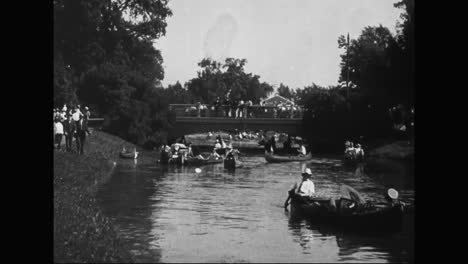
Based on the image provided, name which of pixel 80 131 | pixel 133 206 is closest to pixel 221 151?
pixel 80 131

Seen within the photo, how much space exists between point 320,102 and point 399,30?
1323 cm

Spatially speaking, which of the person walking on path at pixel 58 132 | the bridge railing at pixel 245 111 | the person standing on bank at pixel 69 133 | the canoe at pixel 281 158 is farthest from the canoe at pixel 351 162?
the bridge railing at pixel 245 111

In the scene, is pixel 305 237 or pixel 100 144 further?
pixel 100 144

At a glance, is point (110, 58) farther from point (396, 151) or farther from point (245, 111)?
point (396, 151)

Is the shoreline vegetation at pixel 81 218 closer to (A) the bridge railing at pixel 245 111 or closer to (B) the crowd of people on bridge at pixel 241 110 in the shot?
(A) the bridge railing at pixel 245 111

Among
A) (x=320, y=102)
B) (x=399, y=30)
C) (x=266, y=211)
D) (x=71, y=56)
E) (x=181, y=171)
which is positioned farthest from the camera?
(x=320, y=102)

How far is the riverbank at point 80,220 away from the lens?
18.8 m

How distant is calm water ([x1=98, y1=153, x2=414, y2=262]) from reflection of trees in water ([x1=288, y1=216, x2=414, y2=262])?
25mm

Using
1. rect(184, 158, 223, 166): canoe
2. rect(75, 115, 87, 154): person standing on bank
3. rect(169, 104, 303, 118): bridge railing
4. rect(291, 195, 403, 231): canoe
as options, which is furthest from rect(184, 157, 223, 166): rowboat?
rect(291, 195, 403, 231): canoe

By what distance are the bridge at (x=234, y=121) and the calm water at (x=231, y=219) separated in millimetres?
24674

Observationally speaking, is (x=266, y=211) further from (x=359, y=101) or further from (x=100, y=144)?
(x=359, y=101)

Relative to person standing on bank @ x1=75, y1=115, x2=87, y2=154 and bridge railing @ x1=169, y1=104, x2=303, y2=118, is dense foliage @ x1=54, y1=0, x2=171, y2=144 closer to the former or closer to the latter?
bridge railing @ x1=169, y1=104, x2=303, y2=118
